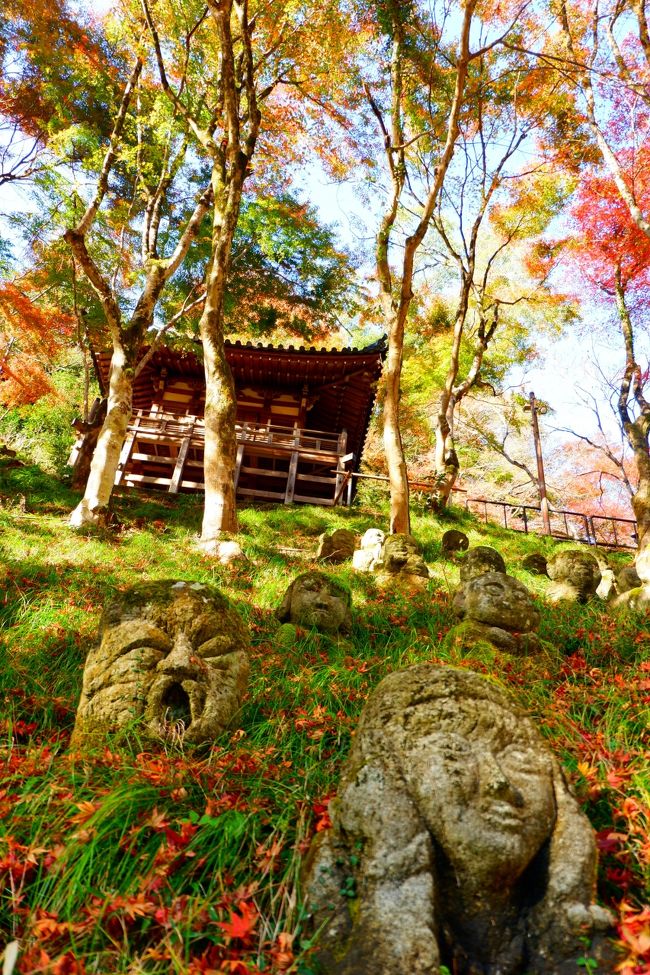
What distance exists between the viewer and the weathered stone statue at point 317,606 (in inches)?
189

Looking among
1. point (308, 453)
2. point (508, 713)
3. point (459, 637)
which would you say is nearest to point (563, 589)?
point (459, 637)

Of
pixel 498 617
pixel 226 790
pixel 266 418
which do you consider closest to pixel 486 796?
pixel 226 790

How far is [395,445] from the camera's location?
958cm

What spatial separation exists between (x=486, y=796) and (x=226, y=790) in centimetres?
133

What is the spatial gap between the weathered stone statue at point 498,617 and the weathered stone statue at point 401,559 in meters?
2.27

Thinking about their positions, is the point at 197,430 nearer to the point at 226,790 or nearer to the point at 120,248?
the point at 120,248

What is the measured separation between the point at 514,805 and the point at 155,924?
1390 mm

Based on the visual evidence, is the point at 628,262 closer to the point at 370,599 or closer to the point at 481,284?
the point at 481,284

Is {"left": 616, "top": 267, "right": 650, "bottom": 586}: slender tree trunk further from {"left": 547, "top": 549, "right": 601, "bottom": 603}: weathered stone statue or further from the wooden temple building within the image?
the wooden temple building

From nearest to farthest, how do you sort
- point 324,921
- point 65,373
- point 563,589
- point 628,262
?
point 324,921 → point 563,589 → point 628,262 → point 65,373

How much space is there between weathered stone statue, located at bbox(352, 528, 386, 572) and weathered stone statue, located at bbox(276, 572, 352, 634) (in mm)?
2910

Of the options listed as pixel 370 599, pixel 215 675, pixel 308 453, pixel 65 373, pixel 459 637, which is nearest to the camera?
pixel 215 675

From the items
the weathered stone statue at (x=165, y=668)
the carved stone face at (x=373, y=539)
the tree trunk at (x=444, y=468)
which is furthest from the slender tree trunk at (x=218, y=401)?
the tree trunk at (x=444, y=468)

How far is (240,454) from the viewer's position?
47.7 feet
